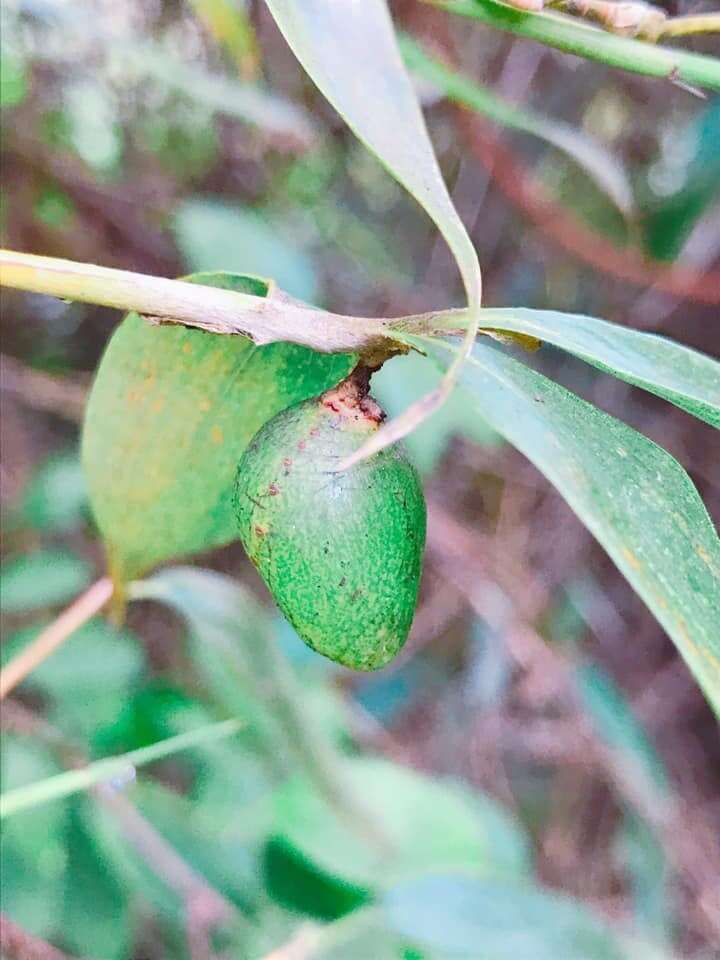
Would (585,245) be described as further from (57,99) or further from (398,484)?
(398,484)

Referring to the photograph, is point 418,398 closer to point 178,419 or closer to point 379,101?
point 178,419

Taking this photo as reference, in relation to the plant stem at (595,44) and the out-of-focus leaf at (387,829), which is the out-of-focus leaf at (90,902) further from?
the plant stem at (595,44)

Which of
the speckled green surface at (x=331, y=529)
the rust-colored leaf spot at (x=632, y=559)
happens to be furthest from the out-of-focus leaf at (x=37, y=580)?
the rust-colored leaf spot at (x=632, y=559)

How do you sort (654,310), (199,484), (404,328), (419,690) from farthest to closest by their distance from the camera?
1. (419,690)
2. (654,310)
3. (199,484)
4. (404,328)

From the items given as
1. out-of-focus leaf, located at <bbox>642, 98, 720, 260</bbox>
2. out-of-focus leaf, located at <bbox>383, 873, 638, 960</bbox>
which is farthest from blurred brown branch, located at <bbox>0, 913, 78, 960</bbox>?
out-of-focus leaf, located at <bbox>642, 98, 720, 260</bbox>

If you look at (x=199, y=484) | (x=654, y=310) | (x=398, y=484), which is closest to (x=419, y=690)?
(x=654, y=310)

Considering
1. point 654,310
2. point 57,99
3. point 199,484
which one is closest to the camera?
point 199,484

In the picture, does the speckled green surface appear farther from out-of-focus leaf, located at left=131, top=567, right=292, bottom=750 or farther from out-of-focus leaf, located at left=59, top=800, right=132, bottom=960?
out-of-focus leaf, located at left=59, top=800, right=132, bottom=960
